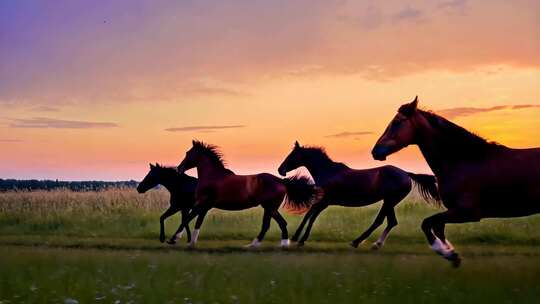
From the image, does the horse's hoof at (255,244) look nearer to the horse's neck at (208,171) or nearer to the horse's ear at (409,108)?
the horse's neck at (208,171)

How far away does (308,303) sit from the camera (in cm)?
865

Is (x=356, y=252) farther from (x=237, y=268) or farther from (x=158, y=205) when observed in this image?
(x=158, y=205)

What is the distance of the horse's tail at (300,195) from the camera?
1894 centimetres

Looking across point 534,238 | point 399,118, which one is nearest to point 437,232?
point 399,118

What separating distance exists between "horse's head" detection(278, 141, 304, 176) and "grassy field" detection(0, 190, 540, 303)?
6.70 ft

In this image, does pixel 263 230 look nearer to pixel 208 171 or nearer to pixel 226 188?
pixel 226 188

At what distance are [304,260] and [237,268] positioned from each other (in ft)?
6.25

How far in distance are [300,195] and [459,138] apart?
7235 millimetres

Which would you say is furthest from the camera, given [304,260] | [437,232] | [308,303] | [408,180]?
[408,180]

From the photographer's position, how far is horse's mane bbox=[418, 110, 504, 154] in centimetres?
1229

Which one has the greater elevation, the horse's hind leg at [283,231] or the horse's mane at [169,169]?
the horse's mane at [169,169]

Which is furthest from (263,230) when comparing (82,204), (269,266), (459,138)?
(82,204)

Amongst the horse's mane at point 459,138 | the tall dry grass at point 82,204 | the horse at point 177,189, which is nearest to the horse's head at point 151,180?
the horse at point 177,189

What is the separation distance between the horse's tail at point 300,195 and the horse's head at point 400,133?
6.65 meters
